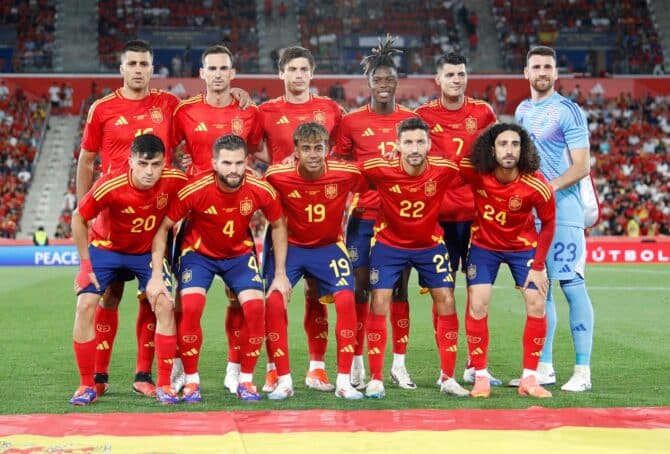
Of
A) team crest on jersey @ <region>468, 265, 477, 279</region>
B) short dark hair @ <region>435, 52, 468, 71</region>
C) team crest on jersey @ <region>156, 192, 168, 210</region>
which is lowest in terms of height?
team crest on jersey @ <region>468, 265, 477, 279</region>

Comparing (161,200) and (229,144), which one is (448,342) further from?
(161,200)

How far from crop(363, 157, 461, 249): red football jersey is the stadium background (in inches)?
650

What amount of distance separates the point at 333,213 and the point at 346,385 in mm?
1206

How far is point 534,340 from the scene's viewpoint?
6812mm

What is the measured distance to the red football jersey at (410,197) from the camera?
682 cm

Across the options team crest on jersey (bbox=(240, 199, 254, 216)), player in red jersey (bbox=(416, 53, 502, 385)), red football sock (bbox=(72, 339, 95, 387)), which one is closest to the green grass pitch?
red football sock (bbox=(72, 339, 95, 387))

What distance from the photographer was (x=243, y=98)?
292 inches

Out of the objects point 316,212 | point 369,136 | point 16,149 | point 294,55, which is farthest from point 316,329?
point 16,149

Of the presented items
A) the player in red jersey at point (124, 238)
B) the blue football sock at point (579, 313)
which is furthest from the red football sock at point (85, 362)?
the blue football sock at point (579, 313)

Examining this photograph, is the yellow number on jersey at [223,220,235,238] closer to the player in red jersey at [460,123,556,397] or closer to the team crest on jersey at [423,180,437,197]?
the team crest on jersey at [423,180,437,197]

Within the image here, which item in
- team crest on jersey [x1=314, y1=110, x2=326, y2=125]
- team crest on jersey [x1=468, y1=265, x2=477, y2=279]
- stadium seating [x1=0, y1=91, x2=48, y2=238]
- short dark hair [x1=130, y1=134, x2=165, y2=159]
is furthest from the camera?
stadium seating [x1=0, y1=91, x2=48, y2=238]

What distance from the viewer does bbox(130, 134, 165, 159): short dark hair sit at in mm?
6375

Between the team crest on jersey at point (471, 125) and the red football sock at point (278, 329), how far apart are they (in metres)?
2.00

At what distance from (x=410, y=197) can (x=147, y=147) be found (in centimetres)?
185
